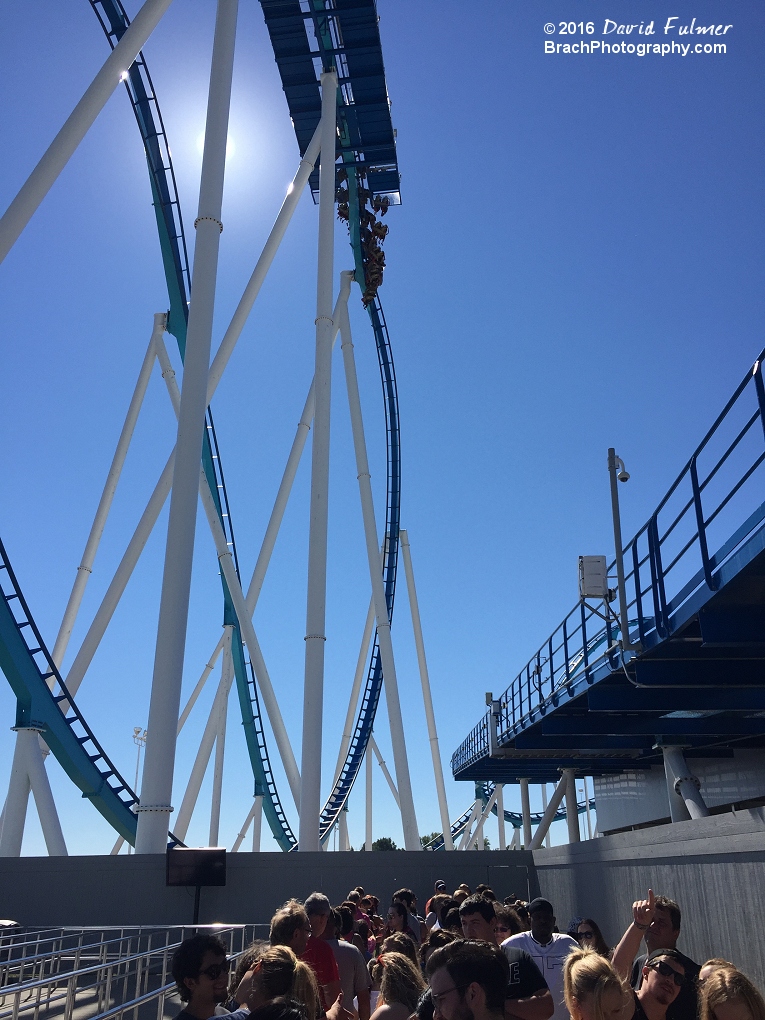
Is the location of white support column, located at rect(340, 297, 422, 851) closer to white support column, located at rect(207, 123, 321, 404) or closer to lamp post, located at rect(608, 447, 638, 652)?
white support column, located at rect(207, 123, 321, 404)

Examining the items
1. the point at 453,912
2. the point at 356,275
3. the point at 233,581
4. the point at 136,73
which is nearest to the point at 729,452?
the point at 453,912

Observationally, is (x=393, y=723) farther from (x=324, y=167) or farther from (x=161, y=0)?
(x=161, y=0)

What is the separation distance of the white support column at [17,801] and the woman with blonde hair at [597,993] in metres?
7.68

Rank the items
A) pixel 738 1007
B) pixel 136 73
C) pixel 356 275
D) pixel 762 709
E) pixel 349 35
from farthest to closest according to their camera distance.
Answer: pixel 356 275 → pixel 349 35 → pixel 136 73 → pixel 762 709 → pixel 738 1007

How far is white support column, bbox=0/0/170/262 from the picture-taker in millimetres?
7996

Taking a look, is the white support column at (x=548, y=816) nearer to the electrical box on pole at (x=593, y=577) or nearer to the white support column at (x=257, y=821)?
the white support column at (x=257, y=821)

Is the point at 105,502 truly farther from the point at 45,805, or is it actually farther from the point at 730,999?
the point at 730,999

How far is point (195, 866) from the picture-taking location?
8.07m

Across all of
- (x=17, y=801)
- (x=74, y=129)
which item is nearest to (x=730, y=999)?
(x=17, y=801)

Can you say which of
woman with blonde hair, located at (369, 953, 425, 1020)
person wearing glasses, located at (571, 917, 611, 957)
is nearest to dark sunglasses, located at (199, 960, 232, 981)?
woman with blonde hair, located at (369, 953, 425, 1020)

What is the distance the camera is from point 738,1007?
2164 millimetres

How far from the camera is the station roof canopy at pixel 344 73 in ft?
45.8

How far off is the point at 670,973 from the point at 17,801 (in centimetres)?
768

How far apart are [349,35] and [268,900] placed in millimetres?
12606
